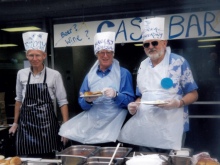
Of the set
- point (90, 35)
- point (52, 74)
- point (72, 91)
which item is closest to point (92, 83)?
point (52, 74)

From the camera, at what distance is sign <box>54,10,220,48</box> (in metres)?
4.65

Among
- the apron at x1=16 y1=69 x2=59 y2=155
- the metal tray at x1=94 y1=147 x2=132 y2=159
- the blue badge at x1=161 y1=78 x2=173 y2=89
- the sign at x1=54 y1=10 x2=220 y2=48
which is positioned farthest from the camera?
the sign at x1=54 y1=10 x2=220 y2=48

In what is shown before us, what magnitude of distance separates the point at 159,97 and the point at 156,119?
0.24 m

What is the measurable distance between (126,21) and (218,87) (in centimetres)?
199

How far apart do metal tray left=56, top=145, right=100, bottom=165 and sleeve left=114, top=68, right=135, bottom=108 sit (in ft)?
2.29

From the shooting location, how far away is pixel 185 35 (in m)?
4.69

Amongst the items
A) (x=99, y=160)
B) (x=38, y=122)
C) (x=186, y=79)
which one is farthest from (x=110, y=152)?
(x=38, y=122)

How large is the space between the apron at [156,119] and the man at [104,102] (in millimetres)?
198

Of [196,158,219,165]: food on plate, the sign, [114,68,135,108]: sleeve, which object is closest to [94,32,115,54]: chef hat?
[114,68,135,108]: sleeve

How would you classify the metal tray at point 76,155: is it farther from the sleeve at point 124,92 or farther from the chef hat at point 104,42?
the chef hat at point 104,42

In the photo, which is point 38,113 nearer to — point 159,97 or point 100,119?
point 100,119

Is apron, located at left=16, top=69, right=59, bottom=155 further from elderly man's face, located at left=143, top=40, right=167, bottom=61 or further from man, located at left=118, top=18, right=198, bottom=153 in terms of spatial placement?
elderly man's face, located at left=143, top=40, right=167, bottom=61

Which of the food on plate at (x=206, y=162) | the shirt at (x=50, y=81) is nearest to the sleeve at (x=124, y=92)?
the shirt at (x=50, y=81)

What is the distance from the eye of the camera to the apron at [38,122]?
404cm
